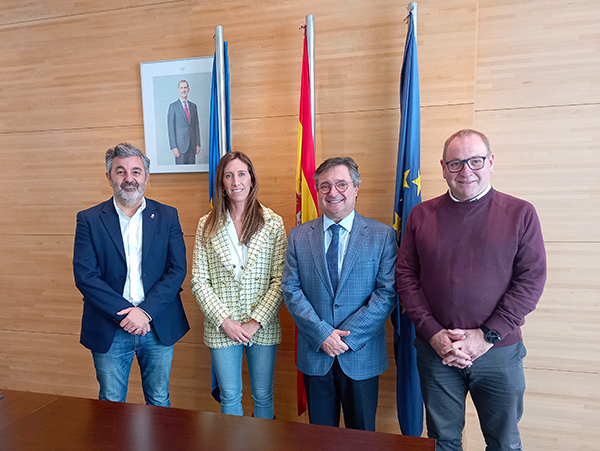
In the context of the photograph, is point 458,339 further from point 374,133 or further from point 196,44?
point 196,44

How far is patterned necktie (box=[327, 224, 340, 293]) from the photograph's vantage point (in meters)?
2.07

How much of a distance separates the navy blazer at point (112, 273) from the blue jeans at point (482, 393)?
1.34 metres

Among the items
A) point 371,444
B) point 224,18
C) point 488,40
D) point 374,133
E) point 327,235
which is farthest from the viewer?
point 224,18

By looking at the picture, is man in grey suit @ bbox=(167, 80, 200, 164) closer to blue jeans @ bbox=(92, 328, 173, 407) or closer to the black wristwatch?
blue jeans @ bbox=(92, 328, 173, 407)

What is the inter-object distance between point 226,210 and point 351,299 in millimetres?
867

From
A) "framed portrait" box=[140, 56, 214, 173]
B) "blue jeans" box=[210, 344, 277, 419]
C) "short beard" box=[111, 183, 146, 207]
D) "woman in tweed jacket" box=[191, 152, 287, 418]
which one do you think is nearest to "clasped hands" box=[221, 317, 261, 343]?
"woman in tweed jacket" box=[191, 152, 287, 418]

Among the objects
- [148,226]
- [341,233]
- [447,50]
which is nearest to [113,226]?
[148,226]

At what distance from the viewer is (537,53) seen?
8.02 feet

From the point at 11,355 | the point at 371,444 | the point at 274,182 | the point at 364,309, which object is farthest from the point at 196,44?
the point at 11,355

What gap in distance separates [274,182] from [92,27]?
1835 millimetres

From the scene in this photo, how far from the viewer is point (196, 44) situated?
294cm

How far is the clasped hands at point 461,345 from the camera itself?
1.79m

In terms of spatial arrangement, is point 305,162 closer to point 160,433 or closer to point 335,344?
point 335,344

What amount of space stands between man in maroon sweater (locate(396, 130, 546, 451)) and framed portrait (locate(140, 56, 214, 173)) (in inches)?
69.6
